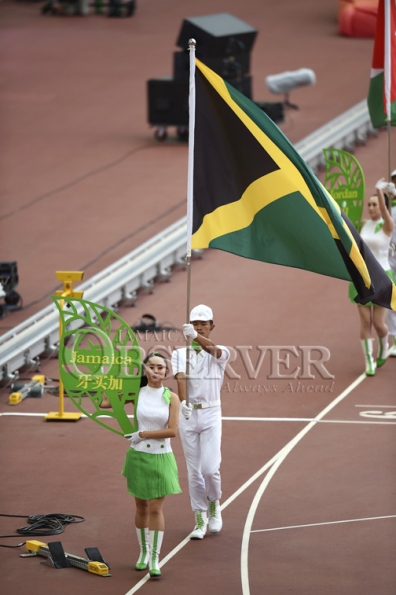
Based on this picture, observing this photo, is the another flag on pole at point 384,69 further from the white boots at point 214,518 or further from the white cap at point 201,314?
the white boots at point 214,518

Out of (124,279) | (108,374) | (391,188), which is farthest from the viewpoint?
(124,279)

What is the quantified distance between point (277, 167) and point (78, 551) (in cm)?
373

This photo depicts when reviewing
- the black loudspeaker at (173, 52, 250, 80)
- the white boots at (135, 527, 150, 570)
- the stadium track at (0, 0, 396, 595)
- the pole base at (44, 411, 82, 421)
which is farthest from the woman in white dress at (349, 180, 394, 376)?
the black loudspeaker at (173, 52, 250, 80)

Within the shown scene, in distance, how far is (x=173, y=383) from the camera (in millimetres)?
15195

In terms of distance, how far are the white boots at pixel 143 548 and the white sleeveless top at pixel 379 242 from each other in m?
5.80

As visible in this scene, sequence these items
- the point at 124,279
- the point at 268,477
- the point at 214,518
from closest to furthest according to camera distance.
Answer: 1. the point at 214,518
2. the point at 268,477
3. the point at 124,279

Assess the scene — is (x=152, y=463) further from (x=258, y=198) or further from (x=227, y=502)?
(x=258, y=198)

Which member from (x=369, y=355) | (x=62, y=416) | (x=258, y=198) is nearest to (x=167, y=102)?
(x=369, y=355)

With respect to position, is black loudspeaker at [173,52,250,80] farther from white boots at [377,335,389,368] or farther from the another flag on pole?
white boots at [377,335,389,368]

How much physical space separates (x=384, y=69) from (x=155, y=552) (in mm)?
7260

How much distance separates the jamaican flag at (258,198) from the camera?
32.7ft

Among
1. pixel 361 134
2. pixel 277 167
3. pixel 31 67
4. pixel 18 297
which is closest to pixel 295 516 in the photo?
pixel 277 167

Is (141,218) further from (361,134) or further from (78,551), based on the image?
(78,551)

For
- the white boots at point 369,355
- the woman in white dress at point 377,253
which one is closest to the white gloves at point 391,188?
the woman in white dress at point 377,253
